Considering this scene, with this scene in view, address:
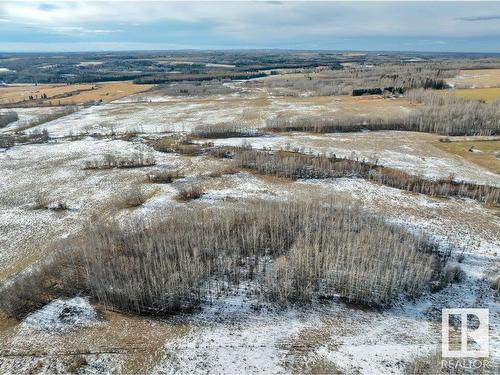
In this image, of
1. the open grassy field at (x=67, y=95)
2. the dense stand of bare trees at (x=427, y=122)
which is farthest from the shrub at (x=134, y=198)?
the open grassy field at (x=67, y=95)

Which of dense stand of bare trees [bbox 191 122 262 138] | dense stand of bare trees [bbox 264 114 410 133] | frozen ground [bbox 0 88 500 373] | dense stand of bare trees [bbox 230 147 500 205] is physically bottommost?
frozen ground [bbox 0 88 500 373]

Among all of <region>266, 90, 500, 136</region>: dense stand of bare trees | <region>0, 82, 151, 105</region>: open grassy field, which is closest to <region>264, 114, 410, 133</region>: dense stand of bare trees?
<region>266, 90, 500, 136</region>: dense stand of bare trees

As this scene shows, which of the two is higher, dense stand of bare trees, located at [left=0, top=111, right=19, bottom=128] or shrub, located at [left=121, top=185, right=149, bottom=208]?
dense stand of bare trees, located at [left=0, top=111, right=19, bottom=128]

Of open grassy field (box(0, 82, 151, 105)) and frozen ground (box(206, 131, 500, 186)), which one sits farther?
open grassy field (box(0, 82, 151, 105))

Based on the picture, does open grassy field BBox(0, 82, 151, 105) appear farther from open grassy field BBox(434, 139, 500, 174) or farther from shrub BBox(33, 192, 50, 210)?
open grassy field BBox(434, 139, 500, 174)

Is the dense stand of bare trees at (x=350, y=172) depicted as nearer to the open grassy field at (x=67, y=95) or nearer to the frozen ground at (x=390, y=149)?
the frozen ground at (x=390, y=149)

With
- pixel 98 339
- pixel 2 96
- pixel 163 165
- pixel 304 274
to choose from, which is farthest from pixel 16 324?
pixel 2 96
